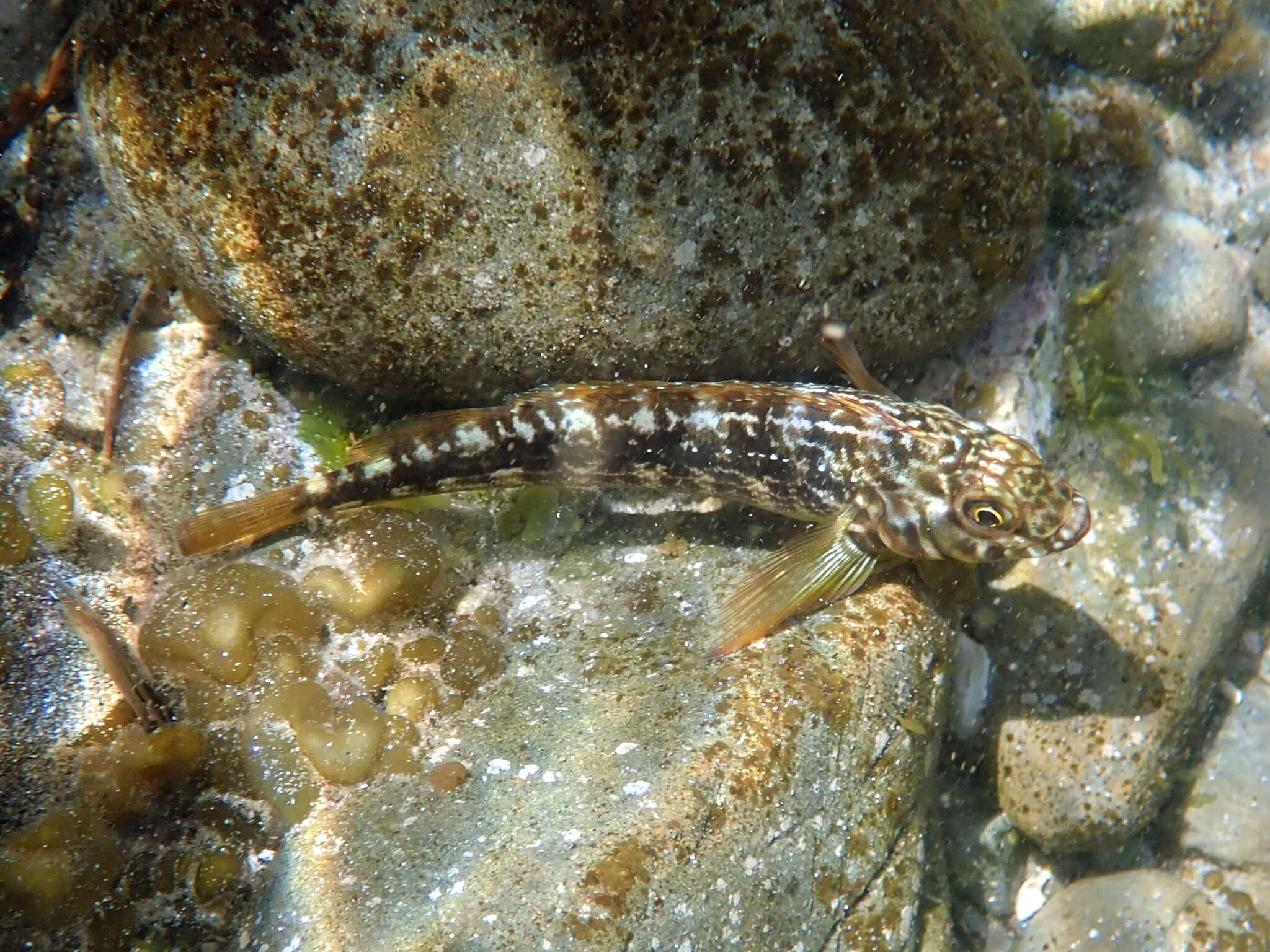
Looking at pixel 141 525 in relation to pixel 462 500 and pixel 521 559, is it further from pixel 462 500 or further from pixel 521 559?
pixel 521 559

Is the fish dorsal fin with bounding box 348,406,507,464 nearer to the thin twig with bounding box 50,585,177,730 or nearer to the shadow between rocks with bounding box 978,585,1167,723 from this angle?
the thin twig with bounding box 50,585,177,730

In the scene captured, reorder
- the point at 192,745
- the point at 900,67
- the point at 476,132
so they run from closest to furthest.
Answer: the point at 192,745
the point at 476,132
the point at 900,67

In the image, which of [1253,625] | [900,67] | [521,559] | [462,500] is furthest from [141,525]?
[1253,625]

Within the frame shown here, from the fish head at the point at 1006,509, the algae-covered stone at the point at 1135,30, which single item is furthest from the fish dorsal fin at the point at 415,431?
the algae-covered stone at the point at 1135,30

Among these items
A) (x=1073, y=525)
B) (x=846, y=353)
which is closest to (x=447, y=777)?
(x=846, y=353)

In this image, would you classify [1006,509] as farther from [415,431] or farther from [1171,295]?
[415,431]

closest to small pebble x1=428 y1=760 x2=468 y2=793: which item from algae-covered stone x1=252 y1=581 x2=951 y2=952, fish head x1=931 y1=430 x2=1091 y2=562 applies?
algae-covered stone x1=252 y1=581 x2=951 y2=952
